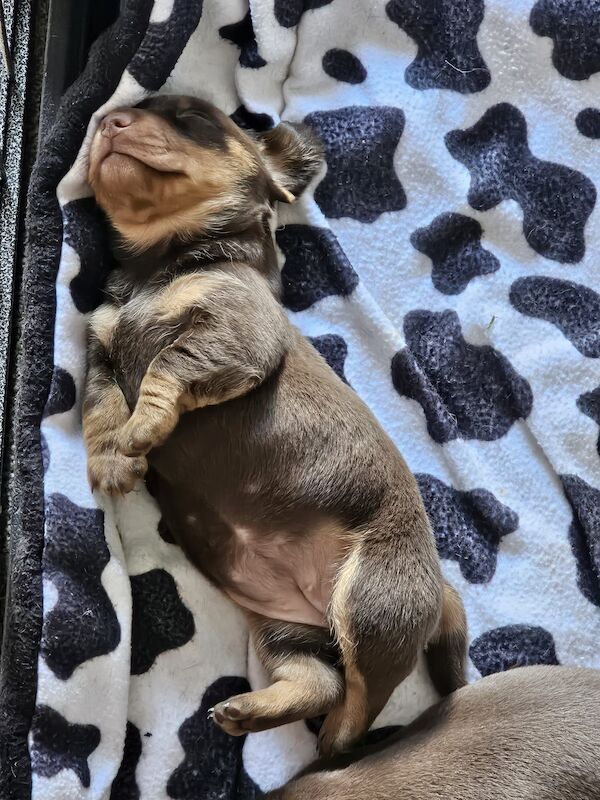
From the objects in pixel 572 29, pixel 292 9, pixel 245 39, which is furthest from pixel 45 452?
pixel 572 29

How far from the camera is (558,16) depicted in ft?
8.45

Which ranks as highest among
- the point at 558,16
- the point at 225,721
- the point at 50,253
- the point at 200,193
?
the point at 558,16

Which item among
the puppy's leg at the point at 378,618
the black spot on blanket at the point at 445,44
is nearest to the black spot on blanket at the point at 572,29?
the black spot on blanket at the point at 445,44

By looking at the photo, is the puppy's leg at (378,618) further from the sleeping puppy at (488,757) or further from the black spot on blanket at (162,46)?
the black spot on blanket at (162,46)

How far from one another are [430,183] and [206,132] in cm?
75

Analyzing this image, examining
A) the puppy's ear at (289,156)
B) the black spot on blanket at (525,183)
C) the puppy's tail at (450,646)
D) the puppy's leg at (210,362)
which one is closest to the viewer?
the puppy's leg at (210,362)

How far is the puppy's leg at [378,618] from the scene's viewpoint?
1964mm

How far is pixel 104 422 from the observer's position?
80.0 inches

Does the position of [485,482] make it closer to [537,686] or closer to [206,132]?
[537,686]

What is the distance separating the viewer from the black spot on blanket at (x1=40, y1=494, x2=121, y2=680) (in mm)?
2029

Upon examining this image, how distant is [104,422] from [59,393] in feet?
0.47

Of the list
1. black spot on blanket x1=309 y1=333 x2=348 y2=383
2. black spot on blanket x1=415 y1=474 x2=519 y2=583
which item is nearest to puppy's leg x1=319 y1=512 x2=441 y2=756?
black spot on blanket x1=415 y1=474 x2=519 y2=583

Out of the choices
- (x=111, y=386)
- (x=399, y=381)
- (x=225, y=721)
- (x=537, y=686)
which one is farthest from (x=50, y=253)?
(x=537, y=686)

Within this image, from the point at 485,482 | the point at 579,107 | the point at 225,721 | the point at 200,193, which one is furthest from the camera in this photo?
the point at 579,107
